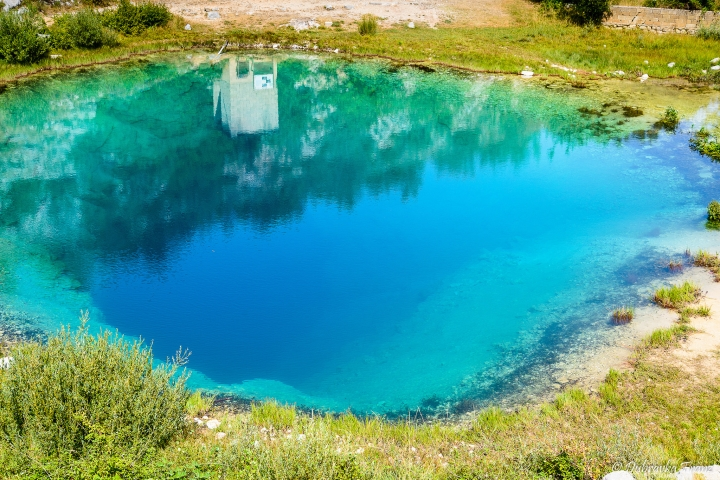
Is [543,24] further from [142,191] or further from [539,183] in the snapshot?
[142,191]

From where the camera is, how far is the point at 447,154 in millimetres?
19609

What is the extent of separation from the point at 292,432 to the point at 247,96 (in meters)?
16.1

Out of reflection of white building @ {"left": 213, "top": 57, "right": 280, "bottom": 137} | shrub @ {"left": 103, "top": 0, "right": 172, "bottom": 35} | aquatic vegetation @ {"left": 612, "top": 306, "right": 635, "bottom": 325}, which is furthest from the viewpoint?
shrub @ {"left": 103, "top": 0, "right": 172, "bottom": 35}

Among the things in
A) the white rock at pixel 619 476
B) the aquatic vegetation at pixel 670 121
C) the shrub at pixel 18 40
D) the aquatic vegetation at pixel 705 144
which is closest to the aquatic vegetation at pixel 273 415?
the white rock at pixel 619 476

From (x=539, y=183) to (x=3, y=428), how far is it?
13921 mm

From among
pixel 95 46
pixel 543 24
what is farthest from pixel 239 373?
pixel 543 24

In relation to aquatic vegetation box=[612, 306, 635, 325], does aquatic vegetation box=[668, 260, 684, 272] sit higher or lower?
higher

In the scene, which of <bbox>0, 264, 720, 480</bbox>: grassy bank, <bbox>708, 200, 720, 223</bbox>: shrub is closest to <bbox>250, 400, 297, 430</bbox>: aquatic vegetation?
<bbox>0, 264, 720, 480</bbox>: grassy bank

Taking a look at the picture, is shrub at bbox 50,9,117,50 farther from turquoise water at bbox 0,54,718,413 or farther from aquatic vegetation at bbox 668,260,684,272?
aquatic vegetation at bbox 668,260,684,272

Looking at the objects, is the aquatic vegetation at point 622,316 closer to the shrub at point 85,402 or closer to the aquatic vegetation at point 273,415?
the aquatic vegetation at point 273,415

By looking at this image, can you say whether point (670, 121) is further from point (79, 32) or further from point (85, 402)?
point (79, 32)

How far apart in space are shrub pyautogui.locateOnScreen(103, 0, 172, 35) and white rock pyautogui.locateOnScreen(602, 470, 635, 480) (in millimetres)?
24741

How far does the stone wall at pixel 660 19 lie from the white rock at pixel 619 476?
24911 millimetres

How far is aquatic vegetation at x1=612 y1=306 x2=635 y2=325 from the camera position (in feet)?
39.5
